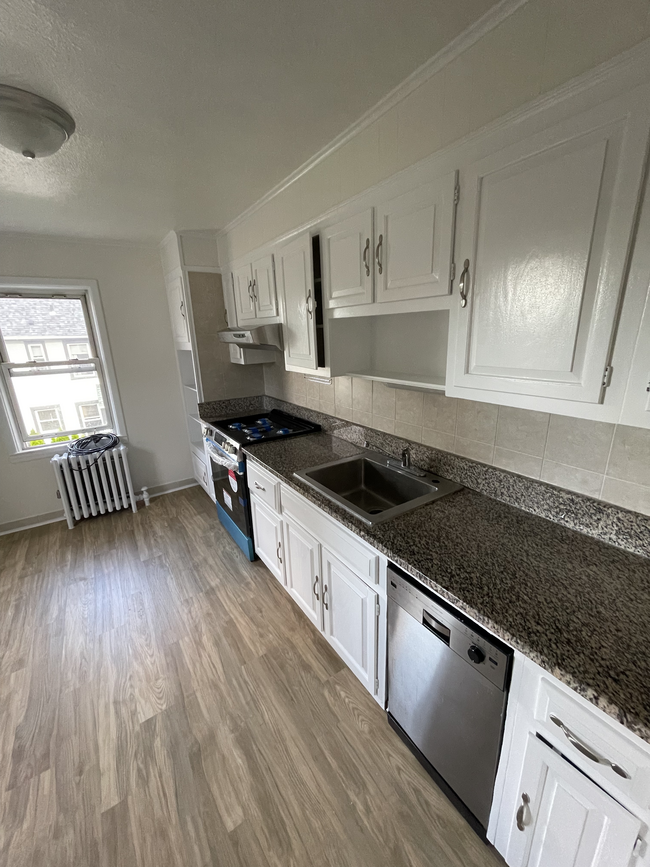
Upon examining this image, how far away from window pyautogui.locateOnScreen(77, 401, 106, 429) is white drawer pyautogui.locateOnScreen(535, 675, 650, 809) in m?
3.79

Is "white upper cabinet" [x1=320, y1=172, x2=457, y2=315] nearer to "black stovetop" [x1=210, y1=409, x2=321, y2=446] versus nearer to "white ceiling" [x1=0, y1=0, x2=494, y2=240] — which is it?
"white ceiling" [x1=0, y1=0, x2=494, y2=240]

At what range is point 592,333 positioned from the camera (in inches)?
33.7

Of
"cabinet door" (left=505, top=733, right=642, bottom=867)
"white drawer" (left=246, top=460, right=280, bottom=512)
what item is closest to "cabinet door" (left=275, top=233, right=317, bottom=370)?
"white drawer" (left=246, top=460, right=280, bottom=512)

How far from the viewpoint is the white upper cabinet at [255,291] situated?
2186mm

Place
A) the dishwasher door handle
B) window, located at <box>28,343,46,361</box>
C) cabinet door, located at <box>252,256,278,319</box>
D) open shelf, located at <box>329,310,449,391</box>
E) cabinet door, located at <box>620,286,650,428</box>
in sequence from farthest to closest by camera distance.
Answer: window, located at <box>28,343,46,361</box> < cabinet door, located at <box>252,256,278,319</box> < open shelf, located at <box>329,310,449,391</box> < the dishwasher door handle < cabinet door, located at <box>620,286,650,428</box>

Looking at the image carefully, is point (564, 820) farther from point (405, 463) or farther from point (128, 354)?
point (128, 354)

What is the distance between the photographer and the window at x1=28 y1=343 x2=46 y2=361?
9.72 ft

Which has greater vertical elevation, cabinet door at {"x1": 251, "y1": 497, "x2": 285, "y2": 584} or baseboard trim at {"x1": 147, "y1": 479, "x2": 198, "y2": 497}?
cabinet door at {"x1": 251, "y1": 497, "x2": 285, "y2": 584}

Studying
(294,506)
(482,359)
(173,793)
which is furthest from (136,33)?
(173,793)

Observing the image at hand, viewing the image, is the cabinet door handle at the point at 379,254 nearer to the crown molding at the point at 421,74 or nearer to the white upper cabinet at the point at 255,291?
the crown molding at the point at 421,74

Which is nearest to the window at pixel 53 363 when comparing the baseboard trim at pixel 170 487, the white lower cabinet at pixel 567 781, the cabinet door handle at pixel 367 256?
the baseboard trim at pixel 170 487

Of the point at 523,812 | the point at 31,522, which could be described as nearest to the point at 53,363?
the point at 31,522

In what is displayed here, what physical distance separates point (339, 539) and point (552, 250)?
3.99 feet

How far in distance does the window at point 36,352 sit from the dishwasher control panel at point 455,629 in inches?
136
